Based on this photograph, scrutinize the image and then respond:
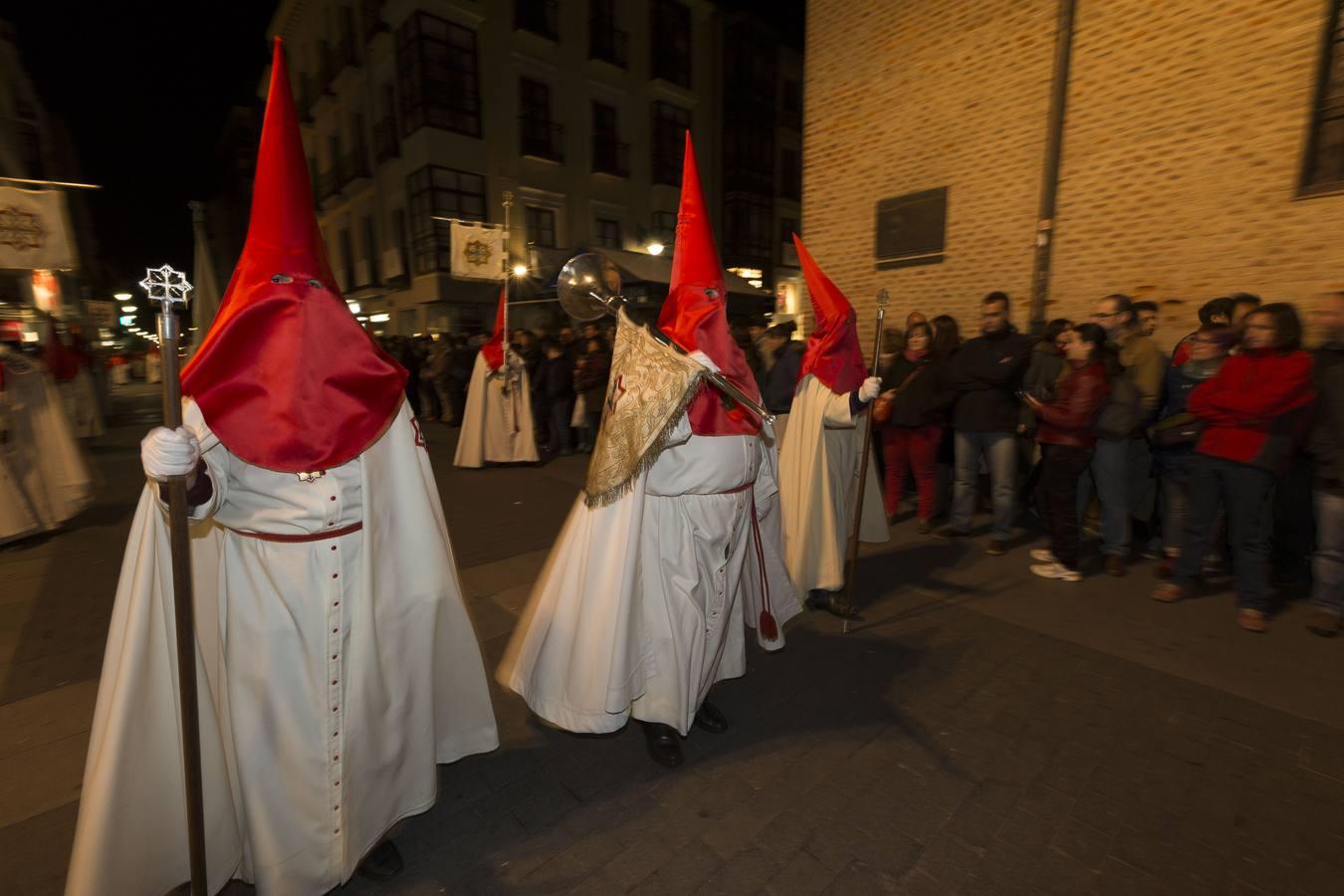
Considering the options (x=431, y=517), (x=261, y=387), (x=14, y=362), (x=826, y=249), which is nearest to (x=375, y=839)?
(x=431, y=517)

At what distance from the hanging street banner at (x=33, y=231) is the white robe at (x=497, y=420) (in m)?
5.82

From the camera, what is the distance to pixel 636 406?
2713mm

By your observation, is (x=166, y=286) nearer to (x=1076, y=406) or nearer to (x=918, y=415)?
(x=1076, y=406)

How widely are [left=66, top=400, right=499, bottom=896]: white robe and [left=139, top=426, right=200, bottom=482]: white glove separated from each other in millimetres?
303

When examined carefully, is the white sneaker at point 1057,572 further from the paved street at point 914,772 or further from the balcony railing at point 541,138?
the balcony railing at point 541,138

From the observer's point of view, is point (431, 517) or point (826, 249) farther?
point (826, 249)

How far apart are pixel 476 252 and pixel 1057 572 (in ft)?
35.2

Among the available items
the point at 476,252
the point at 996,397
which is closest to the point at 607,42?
the point at 476,252

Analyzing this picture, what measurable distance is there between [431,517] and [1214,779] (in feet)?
11.2

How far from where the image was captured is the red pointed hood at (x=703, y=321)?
2877mm

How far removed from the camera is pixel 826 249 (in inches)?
357

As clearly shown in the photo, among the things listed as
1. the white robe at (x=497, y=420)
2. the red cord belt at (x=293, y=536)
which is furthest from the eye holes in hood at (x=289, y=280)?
the white robe at (x=497, y=420)

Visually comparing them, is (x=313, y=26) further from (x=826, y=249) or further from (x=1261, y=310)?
(x=1261, y=310)

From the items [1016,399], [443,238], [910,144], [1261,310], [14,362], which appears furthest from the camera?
[443,238]
